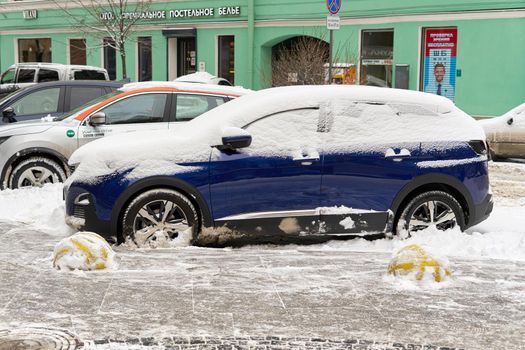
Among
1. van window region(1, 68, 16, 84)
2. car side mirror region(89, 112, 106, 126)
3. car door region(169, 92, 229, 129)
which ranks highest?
van window region(1, 68, 16, 84)

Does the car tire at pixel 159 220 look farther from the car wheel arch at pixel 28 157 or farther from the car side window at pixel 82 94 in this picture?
the car side window at pixel 82 94

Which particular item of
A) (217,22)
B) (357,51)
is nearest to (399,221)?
(357,51)

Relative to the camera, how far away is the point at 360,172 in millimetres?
7633

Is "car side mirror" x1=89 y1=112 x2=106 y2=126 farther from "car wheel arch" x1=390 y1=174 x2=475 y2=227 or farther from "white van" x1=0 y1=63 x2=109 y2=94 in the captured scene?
"white van" x1=0 y1=63 x2=109 y2=94

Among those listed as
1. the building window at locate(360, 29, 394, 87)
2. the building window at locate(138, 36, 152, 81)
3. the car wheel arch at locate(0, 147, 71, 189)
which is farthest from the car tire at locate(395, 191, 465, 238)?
the building window at locate(138, 36, 152, 81)

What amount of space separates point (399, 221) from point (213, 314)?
9.34 feet

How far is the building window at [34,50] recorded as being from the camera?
34188mm

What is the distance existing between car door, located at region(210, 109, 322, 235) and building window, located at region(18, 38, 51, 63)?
2843 centimetres

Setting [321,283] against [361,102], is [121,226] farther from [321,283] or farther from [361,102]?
[361,102]

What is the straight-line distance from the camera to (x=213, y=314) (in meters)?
5.59

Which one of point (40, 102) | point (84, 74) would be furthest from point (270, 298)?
point (84, 74)

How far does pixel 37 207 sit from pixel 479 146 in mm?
5139

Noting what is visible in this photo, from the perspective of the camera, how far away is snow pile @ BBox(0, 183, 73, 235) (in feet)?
28.3

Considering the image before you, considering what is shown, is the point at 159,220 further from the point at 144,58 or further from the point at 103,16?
the point at 144,58
